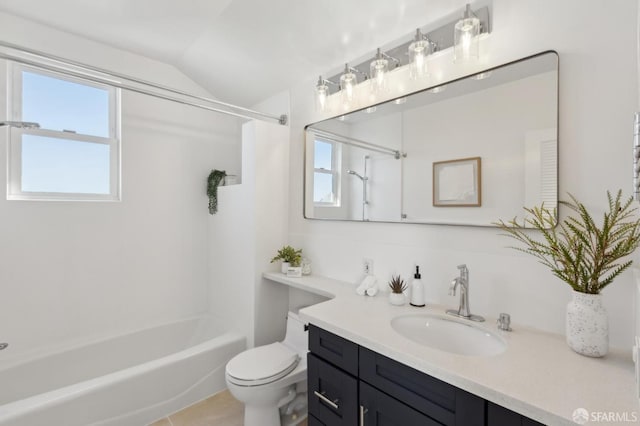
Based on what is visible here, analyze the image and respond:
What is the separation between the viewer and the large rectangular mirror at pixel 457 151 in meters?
1.25

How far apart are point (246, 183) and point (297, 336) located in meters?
1.21

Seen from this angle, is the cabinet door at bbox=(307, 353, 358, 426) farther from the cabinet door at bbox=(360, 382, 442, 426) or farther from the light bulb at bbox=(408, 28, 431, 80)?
the light bulb at bbox=(408, 28, 431, 80)

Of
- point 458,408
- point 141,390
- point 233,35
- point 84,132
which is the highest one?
point 233,35

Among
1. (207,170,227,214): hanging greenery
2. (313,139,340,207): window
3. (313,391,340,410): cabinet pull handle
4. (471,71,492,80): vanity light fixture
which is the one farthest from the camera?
(207,170,227,214): hanging greenery

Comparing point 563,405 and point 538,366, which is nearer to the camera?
point 563,405

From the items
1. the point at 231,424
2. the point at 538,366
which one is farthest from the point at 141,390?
the point at 538,366

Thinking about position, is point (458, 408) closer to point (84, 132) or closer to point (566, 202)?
point (566, 202)

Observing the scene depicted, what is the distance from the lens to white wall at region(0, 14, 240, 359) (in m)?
2.01

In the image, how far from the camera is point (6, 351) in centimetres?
197

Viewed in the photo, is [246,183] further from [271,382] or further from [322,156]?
[271,382]

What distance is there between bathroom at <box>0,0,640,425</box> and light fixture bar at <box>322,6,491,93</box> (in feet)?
0.14

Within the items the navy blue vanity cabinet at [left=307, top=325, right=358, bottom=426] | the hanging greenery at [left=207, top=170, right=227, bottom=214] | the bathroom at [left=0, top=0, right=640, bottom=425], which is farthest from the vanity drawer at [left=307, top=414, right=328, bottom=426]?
the hanging greenery at [left=207, top=170, right=227, bottom=214]

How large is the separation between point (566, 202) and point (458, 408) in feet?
2.92

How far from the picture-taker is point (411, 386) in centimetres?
102
